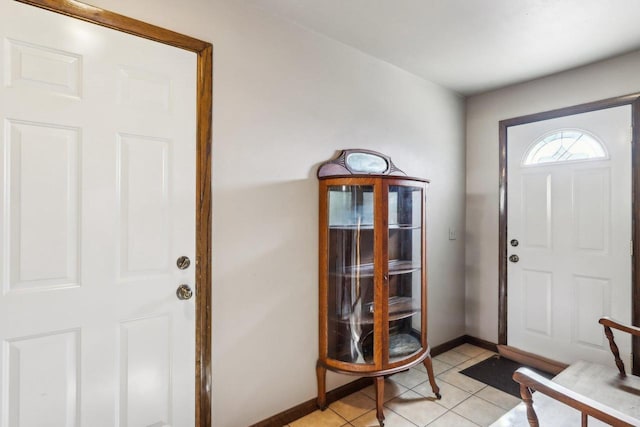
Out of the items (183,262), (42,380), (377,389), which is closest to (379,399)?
(377,389)

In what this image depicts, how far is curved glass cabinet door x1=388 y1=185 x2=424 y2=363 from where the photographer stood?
2.10 metres

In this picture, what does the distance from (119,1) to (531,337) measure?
3619mm

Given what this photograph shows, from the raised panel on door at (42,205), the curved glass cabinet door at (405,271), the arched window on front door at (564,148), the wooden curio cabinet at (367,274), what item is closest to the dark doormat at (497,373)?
the wooden curio cabinet at (367,274)

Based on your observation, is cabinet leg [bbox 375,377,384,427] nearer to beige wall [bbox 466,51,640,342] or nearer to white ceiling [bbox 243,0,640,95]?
beige wall [bbox 466,51,640,342]

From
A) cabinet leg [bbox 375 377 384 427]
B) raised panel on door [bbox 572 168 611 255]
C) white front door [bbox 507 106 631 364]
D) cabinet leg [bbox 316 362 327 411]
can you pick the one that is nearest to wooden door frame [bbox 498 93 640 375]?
white front door [bbox 507 106 631 364]

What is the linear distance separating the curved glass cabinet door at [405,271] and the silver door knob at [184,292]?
3.86 feet

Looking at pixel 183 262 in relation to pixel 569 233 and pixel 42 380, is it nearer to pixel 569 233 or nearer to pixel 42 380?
pixel 42 380

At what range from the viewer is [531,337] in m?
2.83

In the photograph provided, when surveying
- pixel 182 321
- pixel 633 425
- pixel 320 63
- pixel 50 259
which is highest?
pixel 320 63

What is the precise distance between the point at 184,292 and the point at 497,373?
8.10ft

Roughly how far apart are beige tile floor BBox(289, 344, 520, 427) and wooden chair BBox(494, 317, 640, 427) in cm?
44

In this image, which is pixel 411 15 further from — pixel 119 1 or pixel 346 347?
pixel 346 347

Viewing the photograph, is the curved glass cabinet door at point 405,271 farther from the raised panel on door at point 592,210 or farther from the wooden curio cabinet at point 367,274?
the raised panel on door at point 592,210

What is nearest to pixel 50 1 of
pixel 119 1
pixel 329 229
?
pixel 119 1
